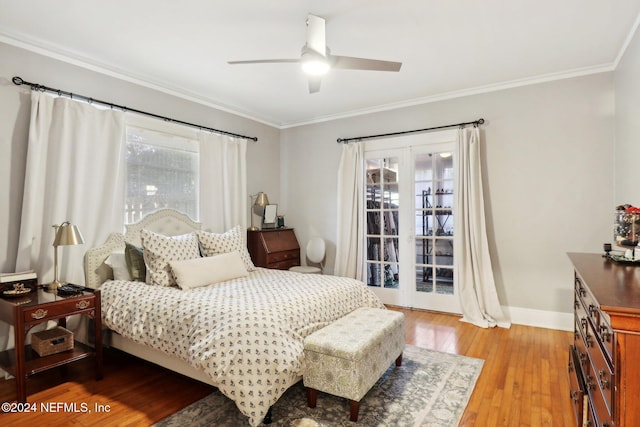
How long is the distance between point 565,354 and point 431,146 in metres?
2.52

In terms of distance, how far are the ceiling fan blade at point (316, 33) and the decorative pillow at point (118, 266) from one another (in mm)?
2440

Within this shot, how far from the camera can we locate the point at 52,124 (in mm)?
2922

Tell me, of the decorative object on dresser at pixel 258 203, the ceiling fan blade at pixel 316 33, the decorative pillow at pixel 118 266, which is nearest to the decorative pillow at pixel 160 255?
the decorative pillow at pixel 118 266

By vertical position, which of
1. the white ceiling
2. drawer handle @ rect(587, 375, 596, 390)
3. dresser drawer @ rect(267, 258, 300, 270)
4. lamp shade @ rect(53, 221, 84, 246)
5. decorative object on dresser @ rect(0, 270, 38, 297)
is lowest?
drawer handle @ rect(587, 375, 596, 390)

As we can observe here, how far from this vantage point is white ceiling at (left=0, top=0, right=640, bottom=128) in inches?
93.7

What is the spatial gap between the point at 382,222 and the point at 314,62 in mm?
2672

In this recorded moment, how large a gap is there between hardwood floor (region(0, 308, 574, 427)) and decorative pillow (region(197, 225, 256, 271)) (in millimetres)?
1130

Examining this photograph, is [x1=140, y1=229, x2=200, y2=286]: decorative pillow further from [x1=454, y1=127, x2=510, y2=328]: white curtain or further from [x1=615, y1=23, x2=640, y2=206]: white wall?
[x1=615, y1=23, x2=640, y2=206]: white wall

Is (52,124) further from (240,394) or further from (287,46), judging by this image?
(240,394)

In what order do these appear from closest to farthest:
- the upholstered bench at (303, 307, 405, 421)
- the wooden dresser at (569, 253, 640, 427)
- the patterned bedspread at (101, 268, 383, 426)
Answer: the wooden dresser at (569, 253, 640, 427), the patterned bedspread at (101, 268, 383, 426), the upholstered bench at (303, 307, 405, 421)

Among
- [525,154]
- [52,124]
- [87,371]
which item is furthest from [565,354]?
[52,124]

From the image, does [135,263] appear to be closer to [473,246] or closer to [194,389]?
[194,389]

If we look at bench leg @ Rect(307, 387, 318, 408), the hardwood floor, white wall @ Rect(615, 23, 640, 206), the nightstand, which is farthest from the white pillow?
white wall @ Rect(615, 23, 640, 206)

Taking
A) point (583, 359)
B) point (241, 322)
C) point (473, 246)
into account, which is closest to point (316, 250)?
point (473, 246)
